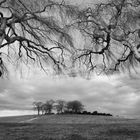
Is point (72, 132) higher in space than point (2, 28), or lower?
lower

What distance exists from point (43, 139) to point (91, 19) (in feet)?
32.4

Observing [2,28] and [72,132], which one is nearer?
[72,132]

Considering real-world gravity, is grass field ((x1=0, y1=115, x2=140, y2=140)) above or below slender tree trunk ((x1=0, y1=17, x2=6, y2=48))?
below

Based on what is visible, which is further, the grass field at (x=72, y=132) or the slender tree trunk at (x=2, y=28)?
the slender tree trunk at (x=2, y=28)

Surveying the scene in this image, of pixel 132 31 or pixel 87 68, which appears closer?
pixel 132 31

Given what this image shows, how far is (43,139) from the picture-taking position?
39.7ft

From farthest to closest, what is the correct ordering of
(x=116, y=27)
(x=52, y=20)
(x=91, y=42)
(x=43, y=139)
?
(x=91, y=42), (x=116, y=27), (x=52, y=20), (x=43, y=139)

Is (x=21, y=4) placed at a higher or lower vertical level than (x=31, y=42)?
higher

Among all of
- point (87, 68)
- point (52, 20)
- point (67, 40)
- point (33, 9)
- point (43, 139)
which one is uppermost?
point (33, 9)

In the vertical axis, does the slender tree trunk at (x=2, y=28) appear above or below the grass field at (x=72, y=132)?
above

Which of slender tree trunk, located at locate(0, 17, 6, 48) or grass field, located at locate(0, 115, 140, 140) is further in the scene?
slender tree trunk, located at locate(0, 17, 6, 48)

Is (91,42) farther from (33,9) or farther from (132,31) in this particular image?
(33,9)

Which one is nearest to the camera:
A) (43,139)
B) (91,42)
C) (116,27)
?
(43,139)

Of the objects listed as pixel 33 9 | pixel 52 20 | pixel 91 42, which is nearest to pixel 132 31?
pixel 91 42
